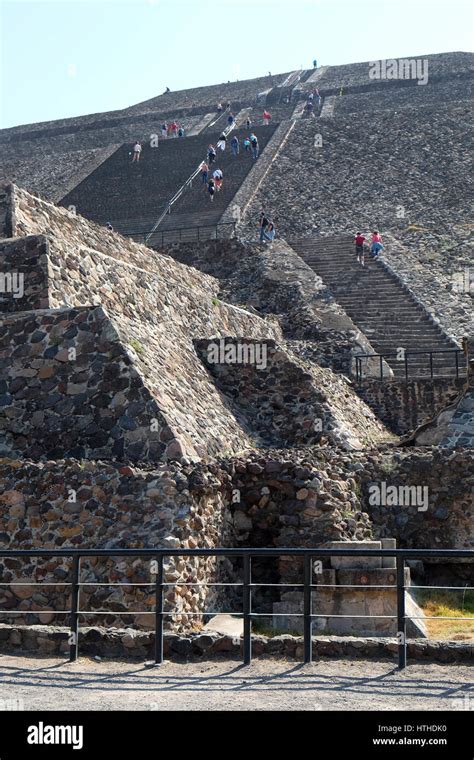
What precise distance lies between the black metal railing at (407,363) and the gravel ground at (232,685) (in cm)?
1588

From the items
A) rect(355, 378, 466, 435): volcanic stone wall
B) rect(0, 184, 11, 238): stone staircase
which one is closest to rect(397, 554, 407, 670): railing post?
rect(0, 184, 11, 238): stone staircase

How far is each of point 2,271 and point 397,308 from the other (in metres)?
14.3

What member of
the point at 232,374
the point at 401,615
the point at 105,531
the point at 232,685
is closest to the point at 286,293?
the point at 232,374

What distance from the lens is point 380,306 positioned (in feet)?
96.3

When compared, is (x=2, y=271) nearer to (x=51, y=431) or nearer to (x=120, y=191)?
(x=51, y=431)

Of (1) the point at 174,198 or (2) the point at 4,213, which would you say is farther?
(1) the point at 174,198

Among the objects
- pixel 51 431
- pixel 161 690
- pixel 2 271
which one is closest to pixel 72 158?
pixel 2 271

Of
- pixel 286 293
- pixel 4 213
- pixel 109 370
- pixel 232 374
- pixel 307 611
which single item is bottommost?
pixel 307 611

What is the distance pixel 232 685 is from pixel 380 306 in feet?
72.2

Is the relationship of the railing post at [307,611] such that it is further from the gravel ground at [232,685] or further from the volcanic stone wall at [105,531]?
the volcanic stone wall at [105,531]

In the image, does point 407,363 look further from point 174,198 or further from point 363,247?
point 174,198

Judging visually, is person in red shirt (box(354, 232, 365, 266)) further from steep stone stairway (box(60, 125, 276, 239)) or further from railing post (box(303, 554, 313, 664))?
railing post (box(303, 554, 313, 664))

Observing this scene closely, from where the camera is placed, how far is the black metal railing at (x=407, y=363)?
80.4 ft

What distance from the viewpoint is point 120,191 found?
44.4 metres
